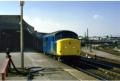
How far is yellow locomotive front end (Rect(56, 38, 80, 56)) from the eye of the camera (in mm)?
29781

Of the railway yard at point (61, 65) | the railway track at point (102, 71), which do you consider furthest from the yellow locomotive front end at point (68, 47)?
the railway track at point (102, 71)

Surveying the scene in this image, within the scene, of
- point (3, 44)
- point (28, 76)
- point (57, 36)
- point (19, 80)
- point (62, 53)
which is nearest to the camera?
point (19, 80)

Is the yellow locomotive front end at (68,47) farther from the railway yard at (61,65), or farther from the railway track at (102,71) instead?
the railway track at (102,71)

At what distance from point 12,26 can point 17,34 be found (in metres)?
2.24

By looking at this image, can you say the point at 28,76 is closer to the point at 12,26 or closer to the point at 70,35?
the point at 70,35

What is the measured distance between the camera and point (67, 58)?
30219 mm

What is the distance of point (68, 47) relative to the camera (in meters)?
29.8

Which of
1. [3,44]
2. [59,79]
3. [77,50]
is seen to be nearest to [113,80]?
[59,79]

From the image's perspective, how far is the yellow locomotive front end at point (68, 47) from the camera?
97.7 ft

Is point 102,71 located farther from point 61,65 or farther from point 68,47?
point 68,47

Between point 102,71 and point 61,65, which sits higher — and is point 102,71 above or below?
below

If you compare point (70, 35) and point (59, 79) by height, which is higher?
point (70, 35)

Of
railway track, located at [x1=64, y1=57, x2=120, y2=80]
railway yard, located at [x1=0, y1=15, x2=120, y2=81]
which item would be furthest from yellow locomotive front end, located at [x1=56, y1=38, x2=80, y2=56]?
railway track, located at [x1=64, y1=57, x2=120, y2=80]

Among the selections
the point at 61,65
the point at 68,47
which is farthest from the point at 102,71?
the point at 68,47
